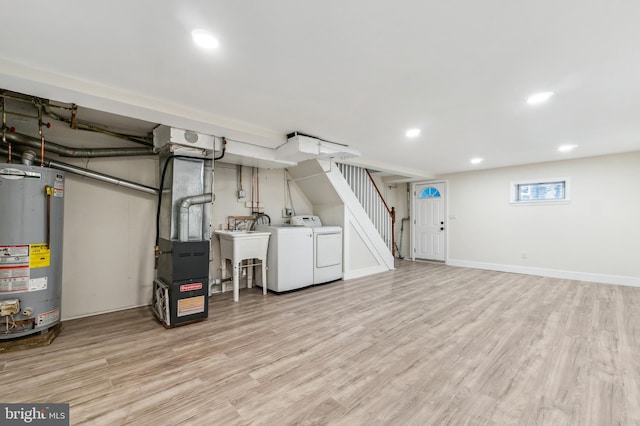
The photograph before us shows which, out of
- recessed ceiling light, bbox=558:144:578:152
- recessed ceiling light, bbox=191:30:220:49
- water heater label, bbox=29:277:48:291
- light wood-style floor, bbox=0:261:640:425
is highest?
recessed ceiling light, bbox=558:144:578:152

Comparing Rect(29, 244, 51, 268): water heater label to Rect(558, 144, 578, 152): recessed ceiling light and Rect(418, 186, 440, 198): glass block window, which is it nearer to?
Rect(558, 144, 578, 152): recessed ceiling light

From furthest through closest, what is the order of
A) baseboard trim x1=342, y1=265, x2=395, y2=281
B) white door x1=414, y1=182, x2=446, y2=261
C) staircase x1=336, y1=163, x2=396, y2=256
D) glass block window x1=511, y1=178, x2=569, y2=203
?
white door x1=414, y1=182, x2=446, y2=261, staircase x1=336, y1=163, x2=396, y2=256, glass block window x1=511, y1=178, x2=569, y2=203, baseboard trim x1=342, y1=265, x2=395, y2=281

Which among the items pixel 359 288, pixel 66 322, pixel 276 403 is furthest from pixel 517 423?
pixel 66 322

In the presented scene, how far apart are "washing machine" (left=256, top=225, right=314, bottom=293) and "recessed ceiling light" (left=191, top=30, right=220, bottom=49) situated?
2.75 meters

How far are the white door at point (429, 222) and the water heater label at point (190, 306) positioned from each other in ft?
19.8

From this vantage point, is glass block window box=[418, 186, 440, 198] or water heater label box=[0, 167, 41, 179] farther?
glass block window box=[418, 186, 440, 198]

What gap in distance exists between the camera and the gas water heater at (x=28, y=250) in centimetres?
232

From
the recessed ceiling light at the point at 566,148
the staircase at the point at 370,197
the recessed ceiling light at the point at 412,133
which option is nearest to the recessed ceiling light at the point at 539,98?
the recessed ceiling light at the point at 412,133

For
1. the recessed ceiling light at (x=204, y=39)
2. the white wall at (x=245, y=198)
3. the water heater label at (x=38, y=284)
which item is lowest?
the water heater label at (x=38, y=284)

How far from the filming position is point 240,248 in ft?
12.7

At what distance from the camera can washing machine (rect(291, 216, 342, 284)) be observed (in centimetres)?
466

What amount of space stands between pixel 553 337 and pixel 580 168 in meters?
4.25

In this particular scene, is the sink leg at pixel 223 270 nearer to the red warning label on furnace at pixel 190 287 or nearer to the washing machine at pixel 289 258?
the washing machine at pixel 289 258

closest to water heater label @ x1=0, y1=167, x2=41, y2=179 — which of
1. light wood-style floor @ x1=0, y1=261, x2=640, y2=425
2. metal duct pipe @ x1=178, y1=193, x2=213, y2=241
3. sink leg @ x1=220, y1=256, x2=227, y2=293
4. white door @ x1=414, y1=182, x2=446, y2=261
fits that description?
metal duct pipe @ x1=178, y1=193, x2=213, y2=241
